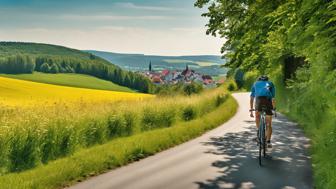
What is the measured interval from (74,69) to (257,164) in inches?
4972

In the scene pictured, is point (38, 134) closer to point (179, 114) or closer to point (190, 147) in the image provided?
point (190, 147)

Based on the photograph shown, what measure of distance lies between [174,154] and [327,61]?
18.0 feet

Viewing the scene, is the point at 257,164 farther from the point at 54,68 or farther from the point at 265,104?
the point at 54,68

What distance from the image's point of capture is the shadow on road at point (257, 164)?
9.21m

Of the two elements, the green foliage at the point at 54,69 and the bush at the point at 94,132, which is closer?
the bush at the point at 94,132

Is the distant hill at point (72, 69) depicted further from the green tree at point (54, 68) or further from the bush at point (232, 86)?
the bush at point (232, 86)

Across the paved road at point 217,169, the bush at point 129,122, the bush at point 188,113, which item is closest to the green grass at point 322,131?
the paved road at point 217,169

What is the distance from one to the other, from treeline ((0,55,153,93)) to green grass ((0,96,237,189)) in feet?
343

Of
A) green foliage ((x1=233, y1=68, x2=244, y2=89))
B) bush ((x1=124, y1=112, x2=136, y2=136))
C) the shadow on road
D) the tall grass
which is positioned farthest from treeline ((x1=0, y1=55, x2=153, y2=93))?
the shadow on road

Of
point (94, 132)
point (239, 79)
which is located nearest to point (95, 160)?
point (94, 132)

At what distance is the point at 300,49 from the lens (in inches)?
450

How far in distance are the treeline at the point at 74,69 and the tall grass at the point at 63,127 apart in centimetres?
10173

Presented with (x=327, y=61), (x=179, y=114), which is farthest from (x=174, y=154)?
(x=179, y=114)

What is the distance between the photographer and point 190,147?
47.3ft
